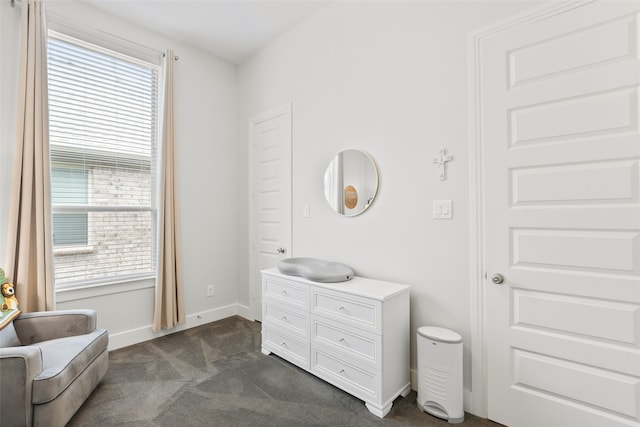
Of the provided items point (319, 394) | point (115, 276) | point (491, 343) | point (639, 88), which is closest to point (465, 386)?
point (491, 343)

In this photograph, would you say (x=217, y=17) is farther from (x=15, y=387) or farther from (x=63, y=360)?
(x=15, y=387)

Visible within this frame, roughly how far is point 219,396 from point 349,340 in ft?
3.16

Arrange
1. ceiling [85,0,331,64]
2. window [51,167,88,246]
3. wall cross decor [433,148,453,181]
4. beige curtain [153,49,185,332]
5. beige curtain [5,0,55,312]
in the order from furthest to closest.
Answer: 1. beige curtain [153,49,185,332]
2. ceiling [85,0,331,64]
3. window [51,167,88,246]
4. beige curtain [5,0,55,312]
5. wall cross decor [433,148,453,181]

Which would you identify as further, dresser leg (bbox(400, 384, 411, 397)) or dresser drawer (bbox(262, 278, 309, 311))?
dresser drawer (bbox(262, 278, 309, 311))

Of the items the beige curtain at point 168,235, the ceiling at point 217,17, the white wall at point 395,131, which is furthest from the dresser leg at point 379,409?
the ceiling at point 217,17

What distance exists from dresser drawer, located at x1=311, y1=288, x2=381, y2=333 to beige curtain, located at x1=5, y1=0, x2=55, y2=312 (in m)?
2.08

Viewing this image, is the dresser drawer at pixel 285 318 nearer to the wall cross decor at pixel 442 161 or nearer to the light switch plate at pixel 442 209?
the light switch plate at pixel 442 209

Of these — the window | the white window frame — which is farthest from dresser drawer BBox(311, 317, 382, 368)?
the window

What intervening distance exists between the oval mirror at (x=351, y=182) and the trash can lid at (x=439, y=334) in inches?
38.4

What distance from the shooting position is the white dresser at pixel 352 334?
1876mm

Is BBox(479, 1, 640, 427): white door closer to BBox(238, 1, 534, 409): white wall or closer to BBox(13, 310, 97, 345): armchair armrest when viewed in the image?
BBox(238, 1, 534, 409): white wall

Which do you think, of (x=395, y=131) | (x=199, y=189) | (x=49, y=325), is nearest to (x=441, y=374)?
(x=395, y=131)

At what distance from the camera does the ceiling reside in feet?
8.66

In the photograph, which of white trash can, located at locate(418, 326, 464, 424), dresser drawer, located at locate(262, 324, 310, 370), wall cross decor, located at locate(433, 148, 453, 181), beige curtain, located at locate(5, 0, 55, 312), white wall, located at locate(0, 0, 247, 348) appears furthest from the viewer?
white wall, located at locate(0, 0, 247, 348)
